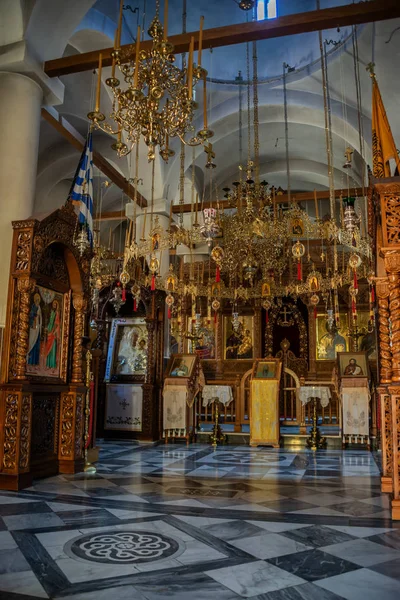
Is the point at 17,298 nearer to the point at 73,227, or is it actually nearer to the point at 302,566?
the point at 73,227

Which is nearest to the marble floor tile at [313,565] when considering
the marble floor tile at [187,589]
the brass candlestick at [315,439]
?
the marble floor tile at [187,589]

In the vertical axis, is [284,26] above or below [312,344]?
above

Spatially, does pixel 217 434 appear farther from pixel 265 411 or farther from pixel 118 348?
pixel 118 348

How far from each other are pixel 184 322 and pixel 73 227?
854 centimetres

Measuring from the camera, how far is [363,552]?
2.83 metres

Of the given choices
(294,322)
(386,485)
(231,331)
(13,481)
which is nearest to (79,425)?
(13,481)

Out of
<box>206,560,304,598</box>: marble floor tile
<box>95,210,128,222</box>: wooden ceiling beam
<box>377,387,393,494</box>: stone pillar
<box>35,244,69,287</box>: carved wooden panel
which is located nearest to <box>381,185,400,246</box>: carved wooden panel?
<box>377,387,393,494</box>: stone pillar

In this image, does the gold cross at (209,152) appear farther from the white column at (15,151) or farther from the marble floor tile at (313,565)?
the marble floor tile at (313,565)

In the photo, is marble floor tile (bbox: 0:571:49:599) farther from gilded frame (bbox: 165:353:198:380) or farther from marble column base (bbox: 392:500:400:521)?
gilded frame (bbox: 165:353:198:380)

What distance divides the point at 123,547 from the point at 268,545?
863 mm

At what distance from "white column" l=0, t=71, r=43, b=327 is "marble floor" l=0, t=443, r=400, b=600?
2.70 m

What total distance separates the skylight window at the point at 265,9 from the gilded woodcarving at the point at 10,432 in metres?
9.61

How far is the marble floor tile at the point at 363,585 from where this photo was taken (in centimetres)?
219

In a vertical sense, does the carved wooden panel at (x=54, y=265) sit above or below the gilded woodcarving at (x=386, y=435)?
above
